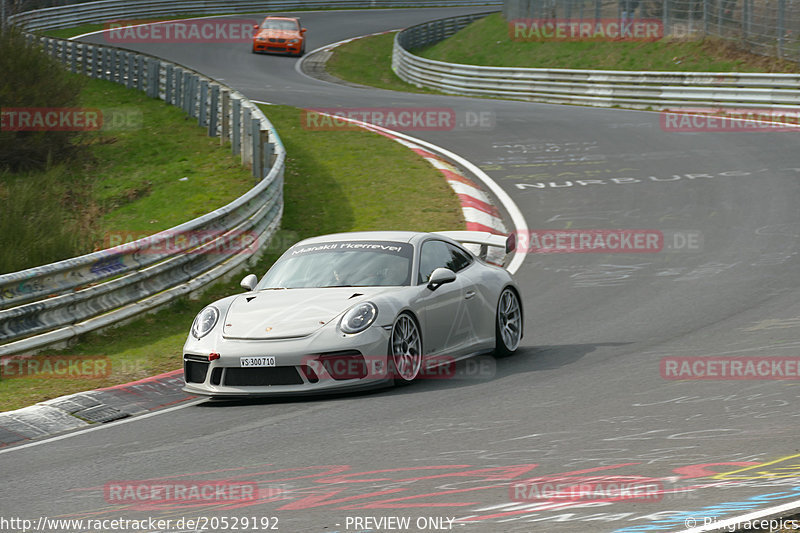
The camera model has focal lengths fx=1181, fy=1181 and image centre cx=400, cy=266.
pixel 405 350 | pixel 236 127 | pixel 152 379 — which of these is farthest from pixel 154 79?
pixel 405 350

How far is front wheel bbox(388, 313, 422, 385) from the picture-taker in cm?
915

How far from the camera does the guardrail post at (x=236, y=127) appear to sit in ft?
72.6

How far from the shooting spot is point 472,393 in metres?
8.93

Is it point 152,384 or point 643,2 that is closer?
point 152,384

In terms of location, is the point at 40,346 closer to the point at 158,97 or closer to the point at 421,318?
the point at 421,318

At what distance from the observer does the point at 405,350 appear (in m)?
9.34

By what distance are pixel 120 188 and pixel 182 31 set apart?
111ft

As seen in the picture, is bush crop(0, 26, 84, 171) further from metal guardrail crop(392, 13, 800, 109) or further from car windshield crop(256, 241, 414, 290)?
car windshield crop(256, 241, 414, 290)

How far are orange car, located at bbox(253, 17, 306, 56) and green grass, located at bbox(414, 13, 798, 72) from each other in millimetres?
5078

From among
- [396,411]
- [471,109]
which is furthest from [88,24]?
[396,411]

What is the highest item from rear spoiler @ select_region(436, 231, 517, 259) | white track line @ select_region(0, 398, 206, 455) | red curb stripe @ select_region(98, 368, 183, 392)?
rear spoiler @ select_region(436, 231, 517, 259)

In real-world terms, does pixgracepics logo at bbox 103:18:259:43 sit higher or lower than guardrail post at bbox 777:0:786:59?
lower

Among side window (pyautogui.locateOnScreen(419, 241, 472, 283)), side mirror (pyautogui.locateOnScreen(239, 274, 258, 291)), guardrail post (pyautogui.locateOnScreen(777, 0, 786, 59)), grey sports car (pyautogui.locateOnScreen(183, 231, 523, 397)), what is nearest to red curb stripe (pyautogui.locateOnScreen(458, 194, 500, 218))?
grey sports car (pyautogui.locateOnScreen(183, 231, 523, 397))

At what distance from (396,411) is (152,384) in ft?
8.59
